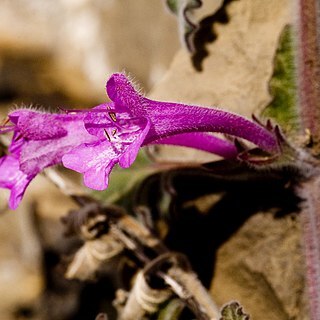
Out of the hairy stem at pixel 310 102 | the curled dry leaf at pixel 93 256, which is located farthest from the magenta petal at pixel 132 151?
the curled dry leaf at pixel 93 256

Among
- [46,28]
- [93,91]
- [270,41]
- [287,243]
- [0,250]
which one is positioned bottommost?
[287,243]

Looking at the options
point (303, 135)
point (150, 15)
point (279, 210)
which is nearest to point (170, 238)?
point (279, 210)

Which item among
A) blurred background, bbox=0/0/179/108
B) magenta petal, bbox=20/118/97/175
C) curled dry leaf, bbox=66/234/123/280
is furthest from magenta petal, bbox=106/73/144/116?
blurred background, bbox=0/0/179/108

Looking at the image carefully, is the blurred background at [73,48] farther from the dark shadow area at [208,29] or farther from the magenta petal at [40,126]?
the magenta petal at [40,126]

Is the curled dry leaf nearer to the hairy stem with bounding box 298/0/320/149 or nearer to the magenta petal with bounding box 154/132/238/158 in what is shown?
the magenta petal with bounding box 154/132/238/158

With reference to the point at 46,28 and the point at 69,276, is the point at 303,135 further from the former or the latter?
the point at 46,28

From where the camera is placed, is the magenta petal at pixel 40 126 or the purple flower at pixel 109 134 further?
A: the magenta petal at pixel 40 126
